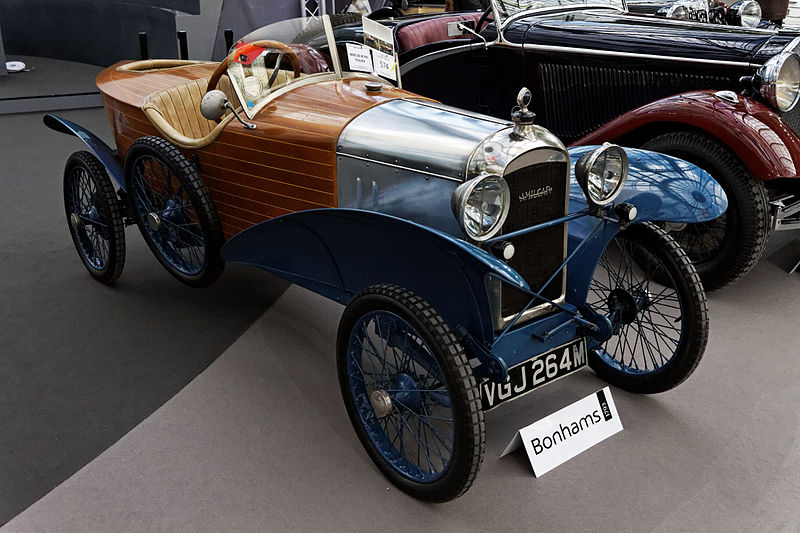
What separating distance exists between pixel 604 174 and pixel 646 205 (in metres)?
0.31

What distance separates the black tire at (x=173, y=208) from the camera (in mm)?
3100

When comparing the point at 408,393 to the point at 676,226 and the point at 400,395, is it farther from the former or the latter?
the point at 676,226

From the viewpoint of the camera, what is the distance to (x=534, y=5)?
189 inches

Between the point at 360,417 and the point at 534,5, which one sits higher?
the point at 534,5

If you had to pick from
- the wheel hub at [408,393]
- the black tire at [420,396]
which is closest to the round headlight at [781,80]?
the black tire at [420,396]

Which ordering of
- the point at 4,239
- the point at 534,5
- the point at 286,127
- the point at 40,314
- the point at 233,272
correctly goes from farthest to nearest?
the point at 534,5 < the point at 4,239 < the point at 233,272 < the point at 40,314 < the point at 286,127

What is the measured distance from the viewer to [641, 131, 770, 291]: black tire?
3.59m

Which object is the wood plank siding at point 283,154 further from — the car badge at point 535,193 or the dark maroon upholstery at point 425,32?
the dark maroon upholstery at point 425,32

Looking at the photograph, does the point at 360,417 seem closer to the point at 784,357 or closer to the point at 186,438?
the point at 186,438

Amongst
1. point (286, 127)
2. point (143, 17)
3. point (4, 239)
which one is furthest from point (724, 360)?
point (143, 17)


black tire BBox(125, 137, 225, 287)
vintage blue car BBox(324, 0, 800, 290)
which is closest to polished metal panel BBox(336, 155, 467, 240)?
black tire BBox(125, 137, 225, 287)

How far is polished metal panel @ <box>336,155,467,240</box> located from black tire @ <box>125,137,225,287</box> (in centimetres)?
71

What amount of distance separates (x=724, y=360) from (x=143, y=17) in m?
8.73

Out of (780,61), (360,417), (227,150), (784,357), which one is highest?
(780,61)
